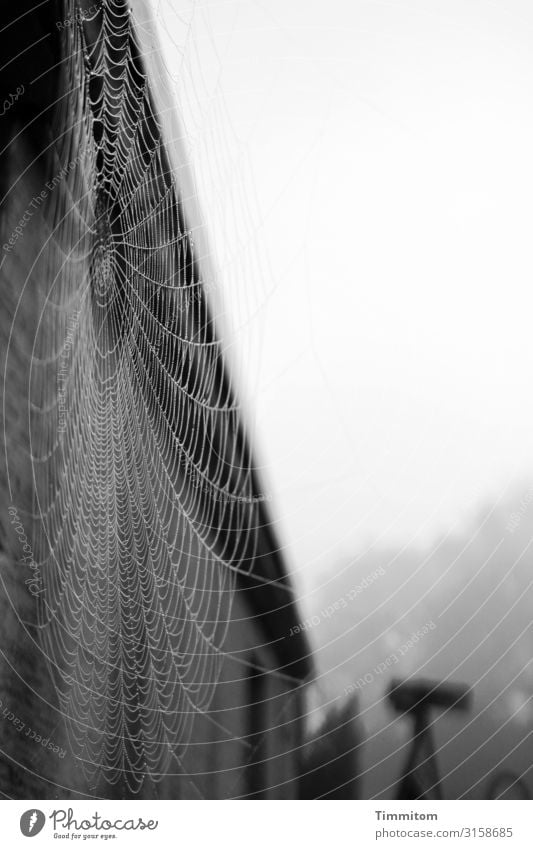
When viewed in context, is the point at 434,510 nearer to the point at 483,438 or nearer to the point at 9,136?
the point at 483,438

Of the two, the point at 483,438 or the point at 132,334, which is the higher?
the point at 132,334

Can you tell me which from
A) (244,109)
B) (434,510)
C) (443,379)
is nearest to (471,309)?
(443,379)

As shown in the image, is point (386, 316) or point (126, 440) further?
point (126, 440)
